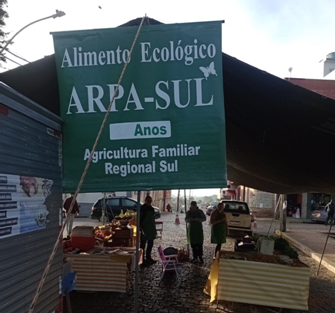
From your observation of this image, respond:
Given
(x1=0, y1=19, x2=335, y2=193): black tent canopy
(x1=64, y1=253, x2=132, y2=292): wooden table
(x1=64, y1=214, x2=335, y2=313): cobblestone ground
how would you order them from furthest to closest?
(x1=64, y1=253, x2=132, y2=292): wooden table → (x1=64, y1=214, x2=335, y2=313): cobblestone ground → (x1=0, y1=19, x2=335, y2=193): black tent canopy

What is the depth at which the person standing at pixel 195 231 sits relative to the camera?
8531 mm

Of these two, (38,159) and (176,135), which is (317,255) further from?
(38,159)

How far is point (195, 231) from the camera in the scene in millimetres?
8539

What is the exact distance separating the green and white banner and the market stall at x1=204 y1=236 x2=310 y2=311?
2474 millimetres

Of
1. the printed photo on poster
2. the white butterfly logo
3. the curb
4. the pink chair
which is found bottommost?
the curb

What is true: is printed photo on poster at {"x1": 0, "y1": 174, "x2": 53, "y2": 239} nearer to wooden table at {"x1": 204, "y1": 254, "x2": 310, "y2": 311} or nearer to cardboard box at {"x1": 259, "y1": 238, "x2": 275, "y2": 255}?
wooden table at {"x1": 204, "y1": 254, "x2": 310, "y2": 311}

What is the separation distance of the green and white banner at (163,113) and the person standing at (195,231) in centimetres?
539

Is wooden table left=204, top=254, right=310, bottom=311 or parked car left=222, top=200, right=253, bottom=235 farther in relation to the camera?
parked car left=222, top=200, right=253, bottom=235

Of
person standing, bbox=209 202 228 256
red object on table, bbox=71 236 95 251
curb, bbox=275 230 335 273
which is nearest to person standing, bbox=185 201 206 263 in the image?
person standing, bbox=209 202 228 256

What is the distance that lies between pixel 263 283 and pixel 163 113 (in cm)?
341

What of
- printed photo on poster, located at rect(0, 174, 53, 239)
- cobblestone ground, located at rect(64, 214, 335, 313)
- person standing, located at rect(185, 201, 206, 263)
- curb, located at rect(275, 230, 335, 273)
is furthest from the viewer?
curb, located at rect(275, 230, 335, 273)

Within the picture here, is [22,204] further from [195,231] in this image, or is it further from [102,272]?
[195,231]

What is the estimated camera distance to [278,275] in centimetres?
521

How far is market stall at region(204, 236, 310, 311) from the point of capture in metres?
5.16
